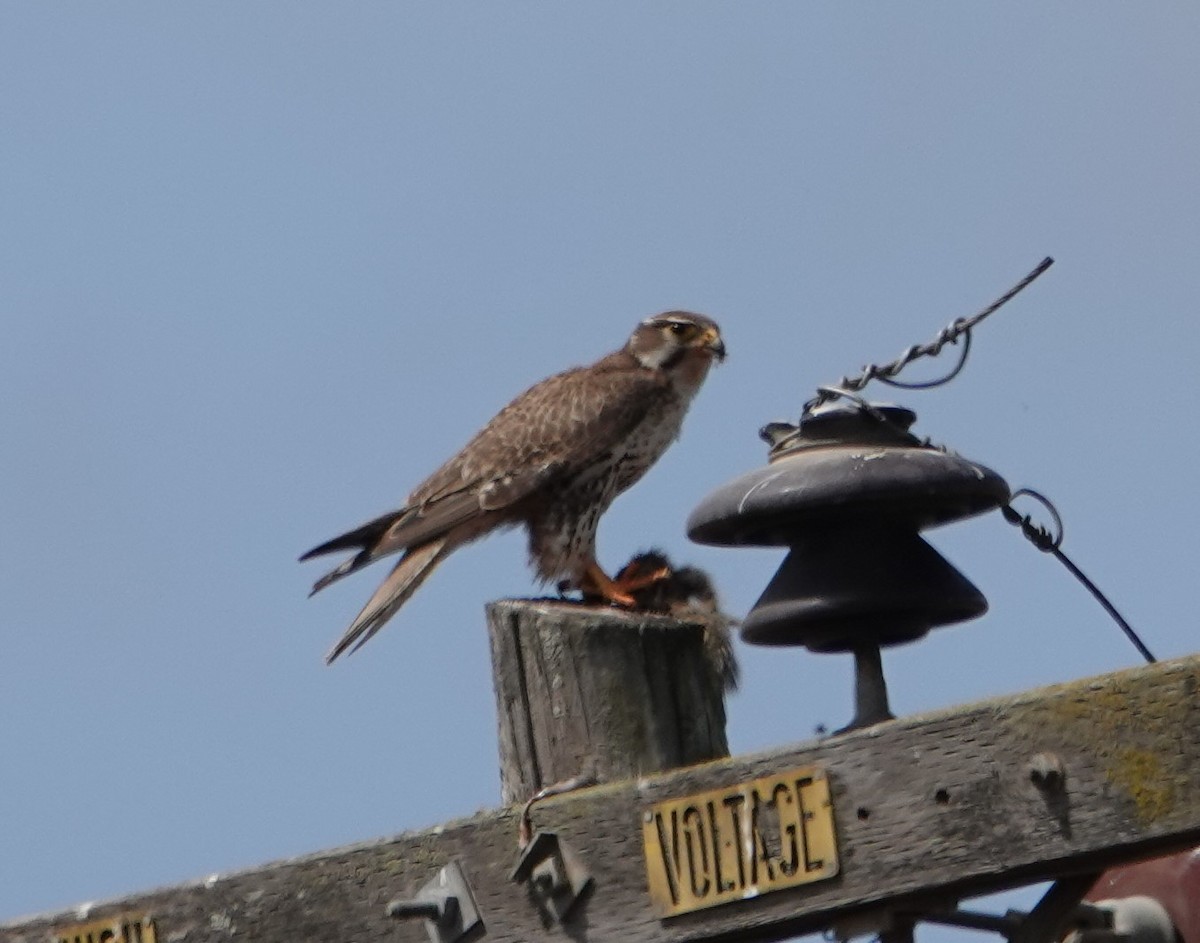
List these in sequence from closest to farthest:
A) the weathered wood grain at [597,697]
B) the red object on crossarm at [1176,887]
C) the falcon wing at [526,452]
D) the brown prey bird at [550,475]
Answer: the weathered wood grain at [597,697], the red object on crossarm at [1176,887], the brown prey bird at [550,475], the falcon wing at [526,452]

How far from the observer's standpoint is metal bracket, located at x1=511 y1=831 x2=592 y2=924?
286 cm

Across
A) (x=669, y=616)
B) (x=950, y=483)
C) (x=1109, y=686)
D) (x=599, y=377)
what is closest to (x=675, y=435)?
(x=599, y=377)

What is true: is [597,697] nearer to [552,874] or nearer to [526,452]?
[552,874]

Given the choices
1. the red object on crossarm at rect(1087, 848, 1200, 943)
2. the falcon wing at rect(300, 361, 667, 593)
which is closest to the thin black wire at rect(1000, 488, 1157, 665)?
the red object on crossarm at rect(1087, 848, 1200, 943)

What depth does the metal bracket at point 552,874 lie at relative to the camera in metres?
2.86

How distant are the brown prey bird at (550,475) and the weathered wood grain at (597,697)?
1960 millimetres

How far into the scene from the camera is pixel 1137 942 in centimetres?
324

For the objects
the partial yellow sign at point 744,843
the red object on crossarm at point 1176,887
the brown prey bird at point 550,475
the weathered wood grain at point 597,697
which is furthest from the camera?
the brown prey bird at point 550,475

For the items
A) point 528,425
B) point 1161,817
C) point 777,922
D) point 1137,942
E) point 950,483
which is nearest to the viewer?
point 1161,817

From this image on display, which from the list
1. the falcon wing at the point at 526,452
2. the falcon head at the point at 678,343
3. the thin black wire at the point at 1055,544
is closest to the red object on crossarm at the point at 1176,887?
the thin black wire at the point at 1055,544

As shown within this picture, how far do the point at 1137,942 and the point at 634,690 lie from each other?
2.68 ft

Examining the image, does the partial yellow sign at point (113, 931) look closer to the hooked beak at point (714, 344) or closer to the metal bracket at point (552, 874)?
the metal bracket at point (552, 874)

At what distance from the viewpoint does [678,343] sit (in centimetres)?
640

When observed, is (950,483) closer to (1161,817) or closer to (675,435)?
(1161,817)
